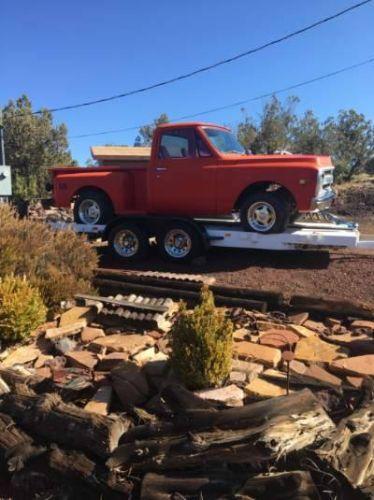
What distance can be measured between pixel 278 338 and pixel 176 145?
459 centimetres

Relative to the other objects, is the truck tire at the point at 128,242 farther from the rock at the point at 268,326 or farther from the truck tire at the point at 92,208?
the rock at the point at 268,326

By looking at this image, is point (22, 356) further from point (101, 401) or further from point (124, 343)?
point (101, 401)

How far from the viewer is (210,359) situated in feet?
14.0

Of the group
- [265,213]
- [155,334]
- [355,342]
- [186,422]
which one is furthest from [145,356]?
[265,213]

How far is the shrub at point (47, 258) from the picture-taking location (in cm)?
672

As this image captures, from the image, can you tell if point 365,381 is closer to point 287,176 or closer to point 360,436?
point 360,436

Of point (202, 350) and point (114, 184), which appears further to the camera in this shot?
point (114, 184)

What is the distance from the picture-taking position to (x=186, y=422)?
3740mm

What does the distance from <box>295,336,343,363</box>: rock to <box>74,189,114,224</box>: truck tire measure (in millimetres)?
5296

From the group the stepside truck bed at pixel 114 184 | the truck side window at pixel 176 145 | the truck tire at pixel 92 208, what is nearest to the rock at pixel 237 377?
the truck side window at pixel 176 145

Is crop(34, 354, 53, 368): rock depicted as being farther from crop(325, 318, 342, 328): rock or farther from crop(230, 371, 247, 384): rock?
crop(325, 318, 342, 328): rock

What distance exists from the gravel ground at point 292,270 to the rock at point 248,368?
2.00m

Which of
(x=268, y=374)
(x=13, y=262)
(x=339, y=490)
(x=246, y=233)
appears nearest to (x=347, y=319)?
(x=268, y=374)

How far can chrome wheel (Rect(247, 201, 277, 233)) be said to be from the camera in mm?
8273
